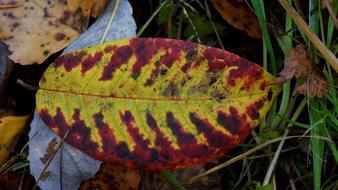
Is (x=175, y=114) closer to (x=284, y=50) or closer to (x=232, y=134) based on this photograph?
(x=232, y=134)

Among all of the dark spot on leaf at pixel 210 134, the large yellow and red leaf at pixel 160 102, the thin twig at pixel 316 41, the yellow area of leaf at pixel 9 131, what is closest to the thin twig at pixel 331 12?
the thin twig at pixel 316 41

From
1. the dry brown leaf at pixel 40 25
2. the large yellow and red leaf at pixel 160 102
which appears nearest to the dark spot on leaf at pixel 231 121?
the large yellow and red leaf at pixel 160 102

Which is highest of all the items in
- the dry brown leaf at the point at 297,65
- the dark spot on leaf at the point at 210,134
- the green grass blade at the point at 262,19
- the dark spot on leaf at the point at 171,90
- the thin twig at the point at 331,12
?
the thin twig at the point at 331,12

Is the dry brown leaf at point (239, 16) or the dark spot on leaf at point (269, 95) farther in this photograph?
the dry brown leaf at point (239, 16)

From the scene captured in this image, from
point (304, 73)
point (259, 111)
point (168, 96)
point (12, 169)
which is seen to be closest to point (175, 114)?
point (168, 96)

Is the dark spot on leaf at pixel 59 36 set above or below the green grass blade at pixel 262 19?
below

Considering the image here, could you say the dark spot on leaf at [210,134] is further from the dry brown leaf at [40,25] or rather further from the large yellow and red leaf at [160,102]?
the dry brown leaf at [40,25]

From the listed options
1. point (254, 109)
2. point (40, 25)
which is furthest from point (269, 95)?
point (40, 25)
